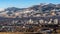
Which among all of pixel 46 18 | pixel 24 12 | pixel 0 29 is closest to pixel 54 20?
pixel 46 18

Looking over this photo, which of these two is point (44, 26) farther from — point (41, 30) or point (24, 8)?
point (24, 8)

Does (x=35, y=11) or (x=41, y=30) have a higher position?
(x=35, y=11)

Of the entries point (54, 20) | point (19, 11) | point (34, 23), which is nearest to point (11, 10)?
point (19, 11)

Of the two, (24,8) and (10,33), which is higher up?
(24,8)

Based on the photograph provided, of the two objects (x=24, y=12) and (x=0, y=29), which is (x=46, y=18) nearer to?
(x=24, y=12)

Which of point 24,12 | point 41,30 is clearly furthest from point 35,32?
point 24,12
